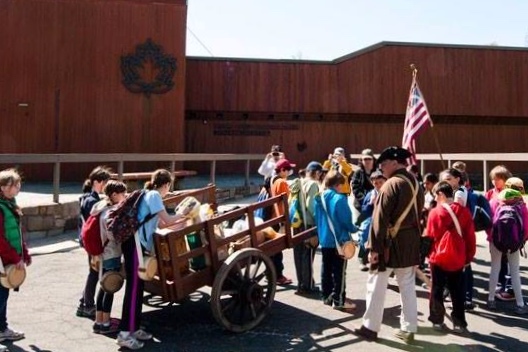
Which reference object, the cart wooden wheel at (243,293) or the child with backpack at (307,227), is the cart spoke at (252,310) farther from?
the child with backpack at (307,227)

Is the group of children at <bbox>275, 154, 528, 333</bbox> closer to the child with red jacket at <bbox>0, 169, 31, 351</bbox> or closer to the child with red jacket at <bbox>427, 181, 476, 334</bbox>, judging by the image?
the child with red jacket at <bbox>427, 181, 476, 334</bbox>

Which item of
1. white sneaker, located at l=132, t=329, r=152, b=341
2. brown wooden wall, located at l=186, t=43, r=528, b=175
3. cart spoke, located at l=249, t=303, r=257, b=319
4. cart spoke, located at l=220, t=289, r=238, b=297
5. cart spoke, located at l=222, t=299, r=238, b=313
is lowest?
white sneaker, located at l=132, t=329, r=152, b=341

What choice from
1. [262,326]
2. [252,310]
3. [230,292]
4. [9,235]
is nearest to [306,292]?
[262,326]

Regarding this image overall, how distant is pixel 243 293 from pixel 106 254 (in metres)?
1.35

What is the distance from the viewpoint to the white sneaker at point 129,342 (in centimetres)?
434

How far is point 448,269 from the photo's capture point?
495cm

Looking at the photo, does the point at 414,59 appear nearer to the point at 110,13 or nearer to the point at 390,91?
the point at 390,91

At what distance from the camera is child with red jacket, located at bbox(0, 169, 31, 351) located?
14.4ft

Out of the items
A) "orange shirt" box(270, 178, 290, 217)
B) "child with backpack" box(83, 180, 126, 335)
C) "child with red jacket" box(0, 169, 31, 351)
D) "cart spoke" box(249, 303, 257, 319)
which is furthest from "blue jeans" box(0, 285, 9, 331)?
"orange shirt" box(270, 178, 290, 217)

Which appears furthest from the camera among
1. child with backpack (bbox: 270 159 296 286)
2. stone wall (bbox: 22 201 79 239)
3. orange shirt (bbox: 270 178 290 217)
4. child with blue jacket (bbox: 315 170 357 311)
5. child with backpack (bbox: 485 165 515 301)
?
stone wall (bbox: 22 201 79 239)

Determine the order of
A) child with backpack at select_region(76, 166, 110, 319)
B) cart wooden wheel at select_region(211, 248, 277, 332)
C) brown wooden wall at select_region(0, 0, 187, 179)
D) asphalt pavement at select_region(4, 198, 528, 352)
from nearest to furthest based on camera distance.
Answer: asphalt pavement at select_region(4, 198, 528, 352)
cart wooden wheel at select_region(211, 248, 277, 332)
child with backpack at select_region(76, 166, 110, 319)
brown wooden wall at select_region(0, 0, 187, 179)

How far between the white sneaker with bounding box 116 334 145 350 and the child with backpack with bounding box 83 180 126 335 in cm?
42

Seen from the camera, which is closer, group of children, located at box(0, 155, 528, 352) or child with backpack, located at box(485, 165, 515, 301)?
group of children, located at box(0, 155, 528, 352)

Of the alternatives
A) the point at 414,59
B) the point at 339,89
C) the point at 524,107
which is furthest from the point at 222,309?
the point at 524,107
